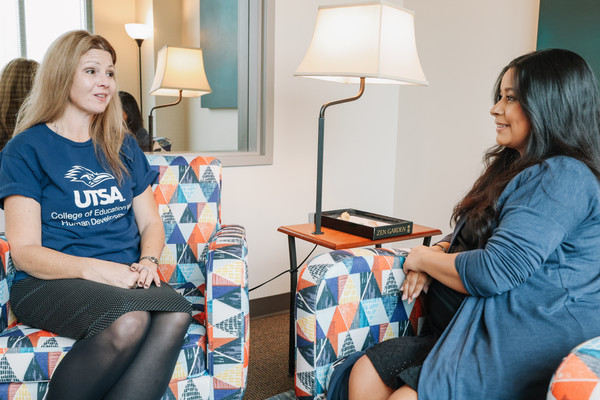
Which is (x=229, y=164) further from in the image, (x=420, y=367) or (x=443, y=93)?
(x=420, y=367)

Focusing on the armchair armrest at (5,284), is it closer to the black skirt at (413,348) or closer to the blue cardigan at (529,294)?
the black skirt at (413,348)

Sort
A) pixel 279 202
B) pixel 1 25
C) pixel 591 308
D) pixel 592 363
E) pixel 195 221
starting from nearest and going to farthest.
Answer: pixel 592 363 < pixel 591 308 < pixel 195 221 < pixel 1 25 < pixel 279 202

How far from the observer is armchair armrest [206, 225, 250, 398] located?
1.32 meters

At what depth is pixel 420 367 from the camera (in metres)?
1.07

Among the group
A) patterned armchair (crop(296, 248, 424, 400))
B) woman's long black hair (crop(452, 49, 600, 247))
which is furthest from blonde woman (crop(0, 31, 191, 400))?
Result: woman's long black hair (crop(452, 49, 600, 247))

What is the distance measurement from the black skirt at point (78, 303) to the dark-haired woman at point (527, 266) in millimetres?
561

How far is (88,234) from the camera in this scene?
1466mm

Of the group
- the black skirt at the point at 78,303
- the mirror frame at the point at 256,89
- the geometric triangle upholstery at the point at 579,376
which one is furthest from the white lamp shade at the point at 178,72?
the geometric triangle upholstery at the point at 579,376

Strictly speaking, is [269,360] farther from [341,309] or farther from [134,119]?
[134,119]

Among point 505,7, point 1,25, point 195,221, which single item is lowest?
point 195,221

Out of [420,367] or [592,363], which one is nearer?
[592,363]

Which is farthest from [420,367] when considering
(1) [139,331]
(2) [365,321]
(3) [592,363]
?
(1) [139,331]

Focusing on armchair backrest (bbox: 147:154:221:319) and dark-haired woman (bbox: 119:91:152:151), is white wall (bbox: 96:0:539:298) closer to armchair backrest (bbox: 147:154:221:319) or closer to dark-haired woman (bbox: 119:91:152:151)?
dark-haired woman (bbox: 119:91:152:151)

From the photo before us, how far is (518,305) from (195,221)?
1.13m
